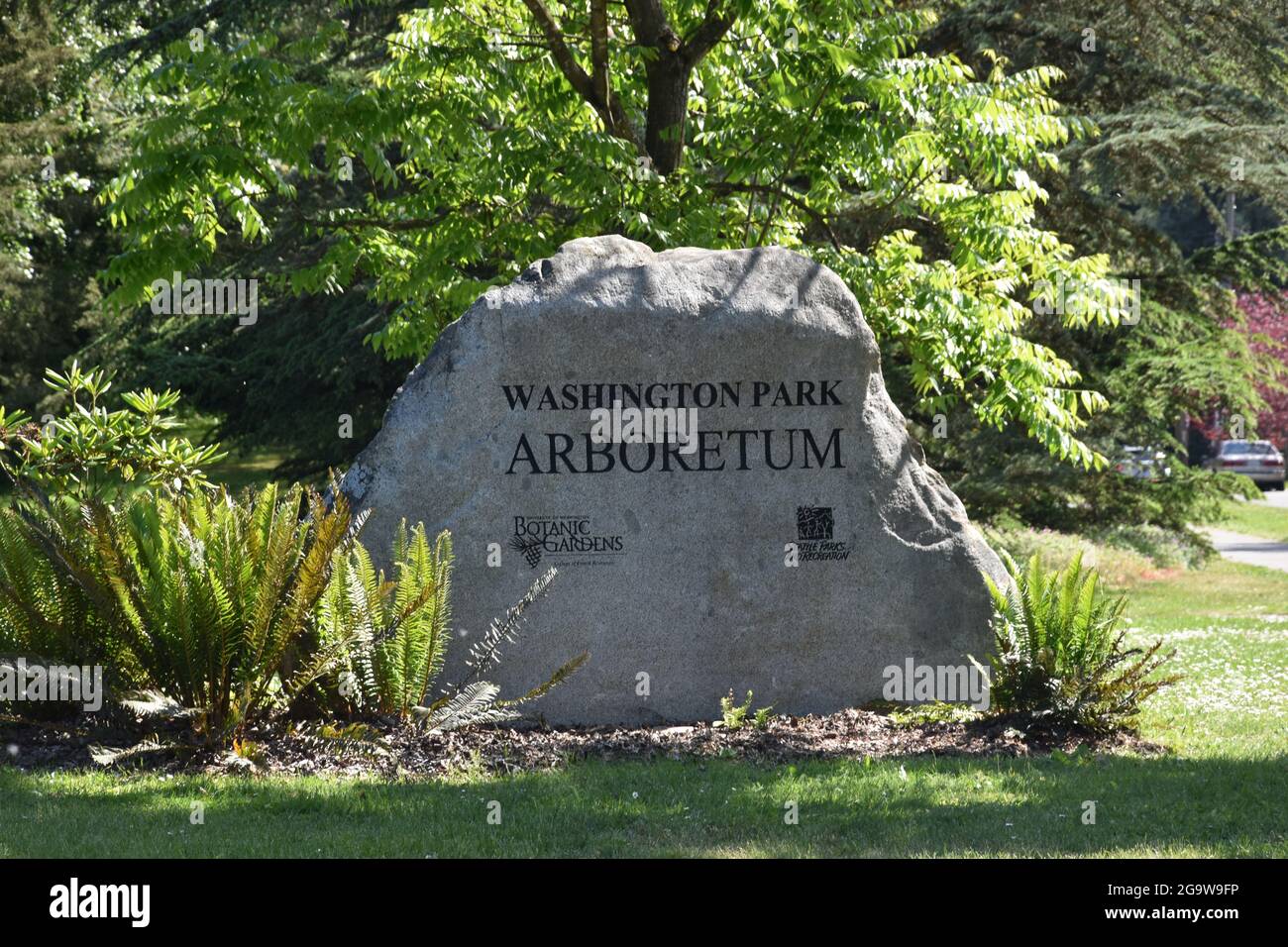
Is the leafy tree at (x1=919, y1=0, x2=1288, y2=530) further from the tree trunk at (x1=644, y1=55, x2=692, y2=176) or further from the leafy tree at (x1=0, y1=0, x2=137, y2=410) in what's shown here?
the leafy tree at (x1=0, y1=0, x2=137, y2=410)

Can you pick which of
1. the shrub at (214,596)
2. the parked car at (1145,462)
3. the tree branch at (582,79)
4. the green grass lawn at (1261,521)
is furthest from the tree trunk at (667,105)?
the green grass lawn at (1261,521)

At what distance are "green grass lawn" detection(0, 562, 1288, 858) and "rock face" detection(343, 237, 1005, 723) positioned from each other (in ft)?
4.09

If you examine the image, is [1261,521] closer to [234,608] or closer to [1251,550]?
[1251,550]

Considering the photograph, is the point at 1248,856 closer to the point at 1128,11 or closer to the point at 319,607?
the point at 319,607

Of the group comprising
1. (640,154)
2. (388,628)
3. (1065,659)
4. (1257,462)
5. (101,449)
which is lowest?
(1065,659)

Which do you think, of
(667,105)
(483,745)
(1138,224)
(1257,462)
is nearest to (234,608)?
(483,745)

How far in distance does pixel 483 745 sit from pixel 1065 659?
3459 millimetres

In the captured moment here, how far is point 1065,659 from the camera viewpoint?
7.89 meters

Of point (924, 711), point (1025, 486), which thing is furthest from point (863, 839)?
point (1025, 486)

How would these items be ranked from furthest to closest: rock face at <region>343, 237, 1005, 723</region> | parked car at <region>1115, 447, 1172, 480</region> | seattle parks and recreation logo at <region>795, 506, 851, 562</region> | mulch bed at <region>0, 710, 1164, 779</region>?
parked car at <region>1115, 447, 1172, 480</region> → seattle parks and recreation logo at <region>795, 506, 851, 562</region> → rock face at <region>343, 237, 1005, 723</region> → mulch bed at <region>0, 710, 1164, 779</region>

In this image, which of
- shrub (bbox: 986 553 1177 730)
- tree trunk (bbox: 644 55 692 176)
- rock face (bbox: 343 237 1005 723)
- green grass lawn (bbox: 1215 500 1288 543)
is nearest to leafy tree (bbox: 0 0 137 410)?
tree trunk (bbox: 644 55 692 176)

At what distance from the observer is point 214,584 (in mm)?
7109

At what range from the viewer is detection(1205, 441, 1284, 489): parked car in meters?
45.9

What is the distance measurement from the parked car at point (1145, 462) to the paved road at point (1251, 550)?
179 inches
